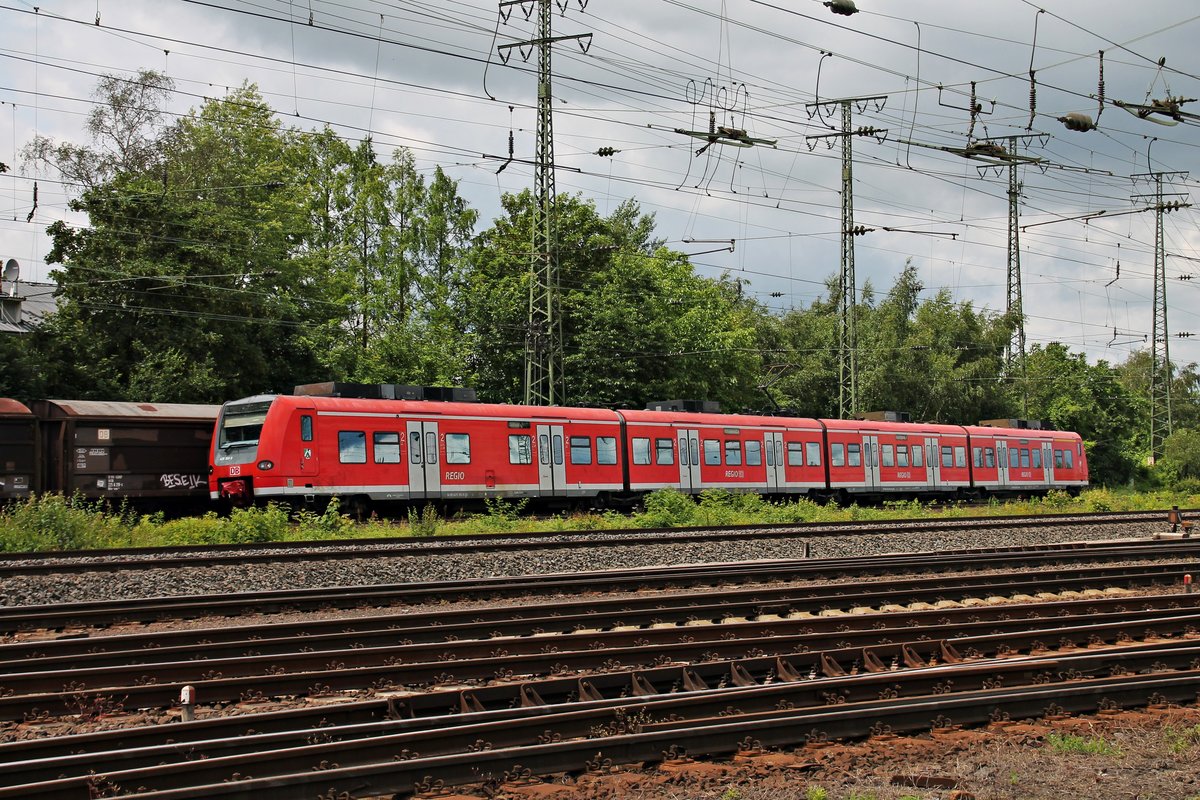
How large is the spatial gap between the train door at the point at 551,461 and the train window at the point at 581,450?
1.19 ft

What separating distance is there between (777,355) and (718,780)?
2370 inches

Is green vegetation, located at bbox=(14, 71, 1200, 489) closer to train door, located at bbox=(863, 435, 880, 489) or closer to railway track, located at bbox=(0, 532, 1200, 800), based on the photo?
train door, located at bbox=(863, 435, 880, 489)

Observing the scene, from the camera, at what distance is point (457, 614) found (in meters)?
11.6

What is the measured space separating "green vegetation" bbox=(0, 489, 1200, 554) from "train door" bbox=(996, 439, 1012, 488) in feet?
31.1

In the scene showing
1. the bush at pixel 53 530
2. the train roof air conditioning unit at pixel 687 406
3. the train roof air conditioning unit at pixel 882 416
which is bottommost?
the bush at pixel 53 530

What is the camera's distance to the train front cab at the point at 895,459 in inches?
1373

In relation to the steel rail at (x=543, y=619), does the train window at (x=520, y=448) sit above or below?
above

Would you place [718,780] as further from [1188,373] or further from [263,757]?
[1188,373]

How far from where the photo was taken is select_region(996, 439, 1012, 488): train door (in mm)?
41125

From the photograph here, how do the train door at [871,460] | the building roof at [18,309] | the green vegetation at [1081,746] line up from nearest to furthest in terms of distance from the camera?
the green vegetation at [1081,746] → the train door at [871,460] → the building roof at [18,309]

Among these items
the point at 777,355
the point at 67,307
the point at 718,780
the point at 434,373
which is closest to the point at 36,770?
the point at 718,780

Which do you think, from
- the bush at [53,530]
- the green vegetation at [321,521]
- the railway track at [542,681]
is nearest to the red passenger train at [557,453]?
the green vegetation at [321,521]

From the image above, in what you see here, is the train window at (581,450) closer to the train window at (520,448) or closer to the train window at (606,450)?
the train window at (606,450)

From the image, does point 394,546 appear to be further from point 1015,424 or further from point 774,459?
point 1015,424
